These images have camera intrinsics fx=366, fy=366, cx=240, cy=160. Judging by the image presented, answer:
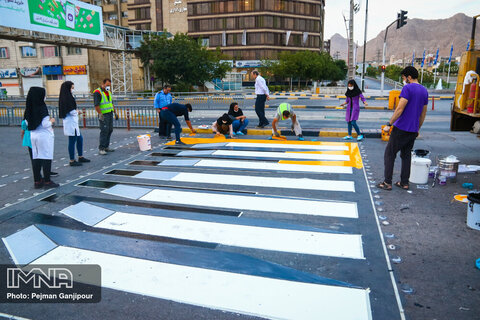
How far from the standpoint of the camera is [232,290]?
11.8 feet

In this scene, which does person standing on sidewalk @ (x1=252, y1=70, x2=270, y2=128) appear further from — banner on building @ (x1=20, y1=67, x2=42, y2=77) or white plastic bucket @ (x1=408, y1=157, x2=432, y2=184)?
banner on building @ (x1=20, y1=67, x2=42, y2=77)

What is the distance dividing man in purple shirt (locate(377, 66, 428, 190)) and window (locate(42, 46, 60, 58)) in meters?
58.1

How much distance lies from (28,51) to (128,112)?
51.3 metres

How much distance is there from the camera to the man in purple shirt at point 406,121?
6434 millimetres

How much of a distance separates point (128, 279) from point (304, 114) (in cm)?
1714

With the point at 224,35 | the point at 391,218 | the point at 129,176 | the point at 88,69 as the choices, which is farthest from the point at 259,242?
the point at 224,35

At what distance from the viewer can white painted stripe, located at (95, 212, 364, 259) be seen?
4410 mm

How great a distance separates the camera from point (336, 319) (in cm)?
310

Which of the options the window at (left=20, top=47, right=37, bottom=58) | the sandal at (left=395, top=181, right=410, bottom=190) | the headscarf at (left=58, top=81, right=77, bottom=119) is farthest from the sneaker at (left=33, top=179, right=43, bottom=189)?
the window at (left=20, top=47, right=37, bottom=58)

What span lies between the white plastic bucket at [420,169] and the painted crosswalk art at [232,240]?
0.94 meters

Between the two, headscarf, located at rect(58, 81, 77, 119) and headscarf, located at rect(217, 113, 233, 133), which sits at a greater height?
headscarf, located at rect(58, 81, 77, 119)

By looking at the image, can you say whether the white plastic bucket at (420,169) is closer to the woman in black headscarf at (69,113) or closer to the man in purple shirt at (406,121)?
the man in purple shirt at (406,121)

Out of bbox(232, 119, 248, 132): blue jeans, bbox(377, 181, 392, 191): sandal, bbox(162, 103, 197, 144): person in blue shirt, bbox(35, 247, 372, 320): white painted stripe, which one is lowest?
bbox(35, 247, 372, 320): white painted stripe

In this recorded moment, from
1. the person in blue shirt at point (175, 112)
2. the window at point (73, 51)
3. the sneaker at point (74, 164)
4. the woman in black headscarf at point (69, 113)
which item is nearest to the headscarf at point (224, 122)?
the person in blue shirt at point (175, 112)
